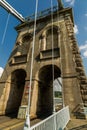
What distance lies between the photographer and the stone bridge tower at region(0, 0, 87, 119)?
38.2 feet

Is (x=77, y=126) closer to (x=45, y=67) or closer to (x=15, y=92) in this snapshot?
(x=45, y=67)

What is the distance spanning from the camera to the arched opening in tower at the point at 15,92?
14.6 metres

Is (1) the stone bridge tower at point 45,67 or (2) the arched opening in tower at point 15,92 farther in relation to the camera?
(2) the arched opening in tower at point 15,92

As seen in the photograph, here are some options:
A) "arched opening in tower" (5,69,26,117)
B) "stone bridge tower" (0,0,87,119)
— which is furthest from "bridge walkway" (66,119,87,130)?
"arched opening in tower" (5,69,26,117)

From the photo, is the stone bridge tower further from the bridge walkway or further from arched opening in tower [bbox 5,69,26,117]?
the bridge walkway

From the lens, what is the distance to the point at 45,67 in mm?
14031

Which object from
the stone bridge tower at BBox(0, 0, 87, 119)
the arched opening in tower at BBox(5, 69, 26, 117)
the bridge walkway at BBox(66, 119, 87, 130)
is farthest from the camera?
the arched opening in tower at BBox(5, 69, 26, 117)

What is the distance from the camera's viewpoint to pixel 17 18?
19797mm

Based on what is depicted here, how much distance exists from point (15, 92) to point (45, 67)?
5.12 m

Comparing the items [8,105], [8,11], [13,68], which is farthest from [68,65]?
[8,11]

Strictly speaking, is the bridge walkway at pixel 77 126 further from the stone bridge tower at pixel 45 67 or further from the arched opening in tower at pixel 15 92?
the arched opening in tower at pixel 15 92

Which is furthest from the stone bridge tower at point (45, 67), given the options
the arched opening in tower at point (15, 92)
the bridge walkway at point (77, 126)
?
the bridge walkway at point (77, 126)

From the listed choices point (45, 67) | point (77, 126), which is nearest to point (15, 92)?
point (45, 67)

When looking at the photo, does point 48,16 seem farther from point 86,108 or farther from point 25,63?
point 86,108
